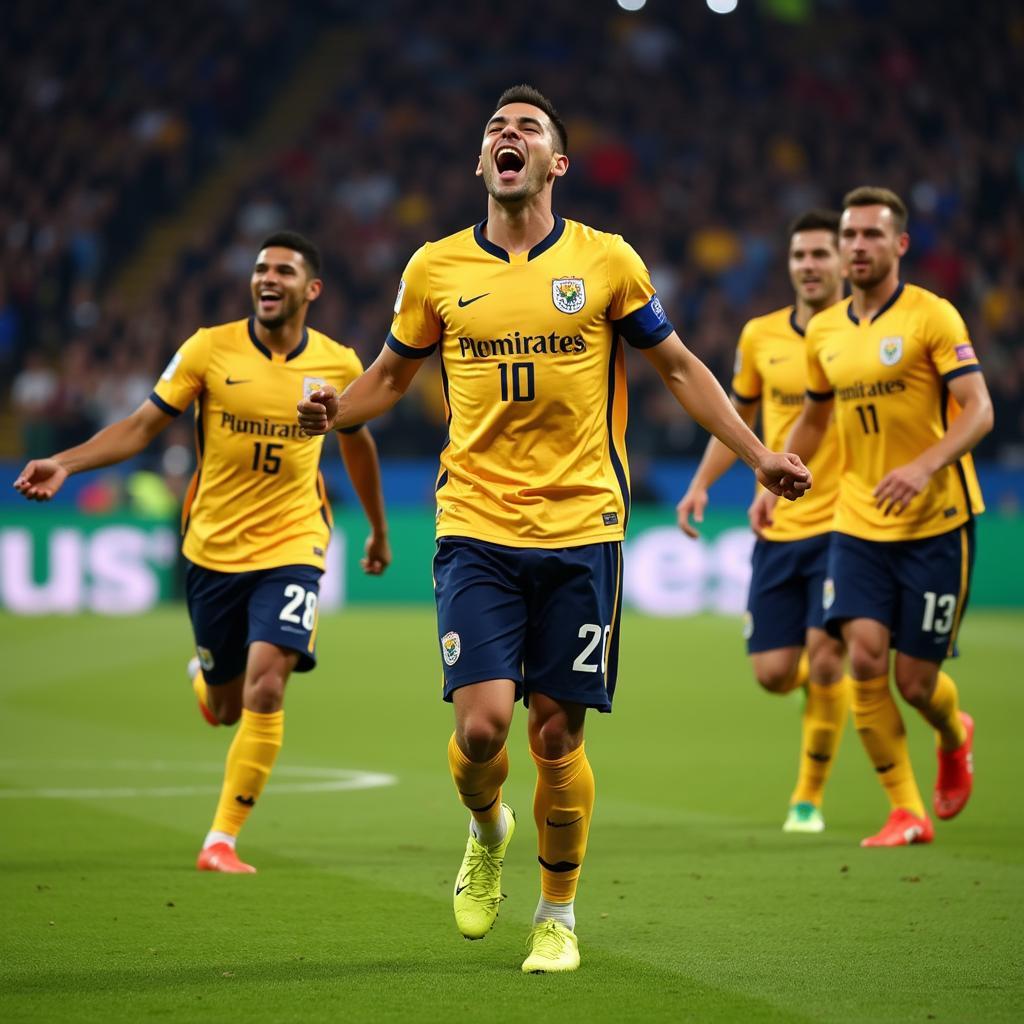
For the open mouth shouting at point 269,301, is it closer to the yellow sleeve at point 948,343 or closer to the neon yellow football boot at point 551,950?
the yellow sleeve at point 948,343

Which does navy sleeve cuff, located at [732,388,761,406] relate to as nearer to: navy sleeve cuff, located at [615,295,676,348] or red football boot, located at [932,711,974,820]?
red football boot, located at [932,711,974,820]

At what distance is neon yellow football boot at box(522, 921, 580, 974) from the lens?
5.34 meters

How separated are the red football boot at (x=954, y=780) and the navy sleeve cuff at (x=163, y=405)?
12.5 ft

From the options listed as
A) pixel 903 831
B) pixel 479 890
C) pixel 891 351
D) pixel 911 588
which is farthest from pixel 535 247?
pixel 903 831

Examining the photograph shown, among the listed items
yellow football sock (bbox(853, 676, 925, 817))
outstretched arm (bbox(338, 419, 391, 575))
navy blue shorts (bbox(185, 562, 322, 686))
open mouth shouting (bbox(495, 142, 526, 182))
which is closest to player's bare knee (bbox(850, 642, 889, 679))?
yellow football sock (bbox(853, 676, 925, 817))

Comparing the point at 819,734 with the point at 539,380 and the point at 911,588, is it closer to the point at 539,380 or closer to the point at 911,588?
the point at 911,588

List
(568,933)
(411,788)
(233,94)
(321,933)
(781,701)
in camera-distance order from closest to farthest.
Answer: (568,933) < (321,933) < (411,788) < (781,701) < (233,94)

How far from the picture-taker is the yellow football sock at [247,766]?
7.33 m

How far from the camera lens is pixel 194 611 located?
312 inches

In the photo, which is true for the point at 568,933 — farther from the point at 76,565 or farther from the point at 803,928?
the point at 76,565

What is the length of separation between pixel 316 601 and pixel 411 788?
2330 mm

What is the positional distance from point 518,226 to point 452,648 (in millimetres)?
1353

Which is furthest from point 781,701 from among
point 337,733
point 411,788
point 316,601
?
point 316,601

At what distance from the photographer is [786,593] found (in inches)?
348
